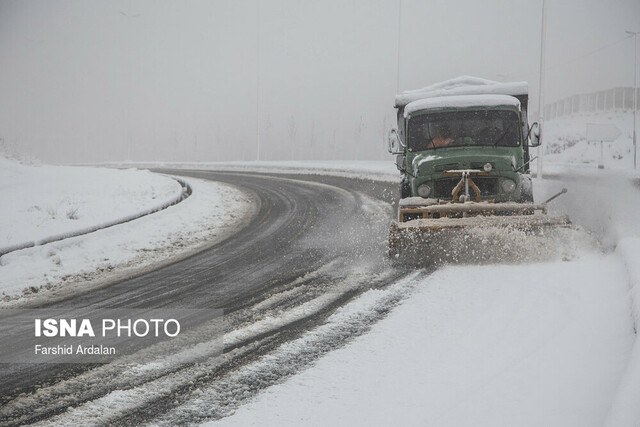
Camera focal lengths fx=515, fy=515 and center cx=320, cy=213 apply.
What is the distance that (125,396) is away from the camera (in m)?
3.40

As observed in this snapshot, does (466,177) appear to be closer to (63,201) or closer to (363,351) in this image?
(363,351)

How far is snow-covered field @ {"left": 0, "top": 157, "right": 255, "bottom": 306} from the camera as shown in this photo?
709cm

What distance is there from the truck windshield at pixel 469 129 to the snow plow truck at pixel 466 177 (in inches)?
0.7

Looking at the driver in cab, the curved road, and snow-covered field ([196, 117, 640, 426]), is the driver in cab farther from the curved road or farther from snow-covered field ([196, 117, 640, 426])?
snow-covered field ([196, 117, 640, 426])

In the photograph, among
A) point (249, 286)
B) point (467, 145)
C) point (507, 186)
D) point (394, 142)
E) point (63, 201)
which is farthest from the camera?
point (63, 201)

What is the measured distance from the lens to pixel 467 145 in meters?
9.21

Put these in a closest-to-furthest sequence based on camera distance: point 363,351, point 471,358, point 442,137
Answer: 1. point 471,358
2. point 363,351
3. point 442,137

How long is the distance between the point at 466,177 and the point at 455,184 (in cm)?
41

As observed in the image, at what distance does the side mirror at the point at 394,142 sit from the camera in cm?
975

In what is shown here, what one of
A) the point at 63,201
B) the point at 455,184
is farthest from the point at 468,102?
the point at 63,201

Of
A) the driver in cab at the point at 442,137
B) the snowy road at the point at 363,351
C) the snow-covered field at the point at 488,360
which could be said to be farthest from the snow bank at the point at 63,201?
the driver in cab at the point at 442,137

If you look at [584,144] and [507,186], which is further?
[584,144]

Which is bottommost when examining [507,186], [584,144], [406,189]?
[406,189]

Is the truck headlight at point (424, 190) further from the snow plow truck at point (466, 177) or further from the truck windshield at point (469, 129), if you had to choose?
the truck windshield at point (469, 129)
